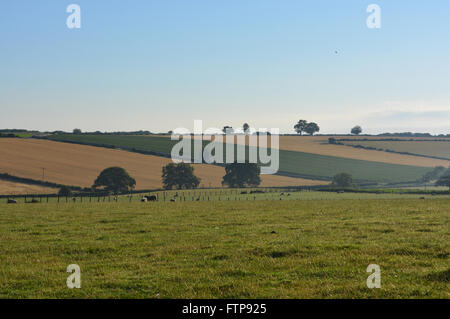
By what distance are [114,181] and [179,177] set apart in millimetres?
16759

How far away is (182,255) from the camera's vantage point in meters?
17.3

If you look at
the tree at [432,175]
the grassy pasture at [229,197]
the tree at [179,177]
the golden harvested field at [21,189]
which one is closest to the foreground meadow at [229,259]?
the grassy pasture at [229,197]

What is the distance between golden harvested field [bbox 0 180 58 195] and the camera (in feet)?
292

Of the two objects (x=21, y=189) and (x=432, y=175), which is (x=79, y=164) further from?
(x=432, y=175)

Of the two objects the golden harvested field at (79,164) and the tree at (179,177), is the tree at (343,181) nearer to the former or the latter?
the golden harvested field at (79,164)

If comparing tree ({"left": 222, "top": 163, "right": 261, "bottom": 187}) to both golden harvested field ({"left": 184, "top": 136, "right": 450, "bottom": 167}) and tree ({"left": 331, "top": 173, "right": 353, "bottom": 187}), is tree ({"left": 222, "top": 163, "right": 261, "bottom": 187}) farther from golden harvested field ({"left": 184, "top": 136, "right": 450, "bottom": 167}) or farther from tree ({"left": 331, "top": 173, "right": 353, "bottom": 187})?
golden harvested field ({"left": 184, "top": 136, "right": 450, "bottom": 167})

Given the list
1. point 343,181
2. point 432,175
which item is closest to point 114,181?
point 343,181

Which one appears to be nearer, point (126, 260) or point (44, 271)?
point (44, 271)

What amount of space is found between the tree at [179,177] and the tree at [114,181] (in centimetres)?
1224

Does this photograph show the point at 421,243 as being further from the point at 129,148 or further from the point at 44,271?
the point at 129,148

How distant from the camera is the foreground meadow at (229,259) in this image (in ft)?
39.8

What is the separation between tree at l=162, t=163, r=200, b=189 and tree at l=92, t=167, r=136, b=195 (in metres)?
12.2
